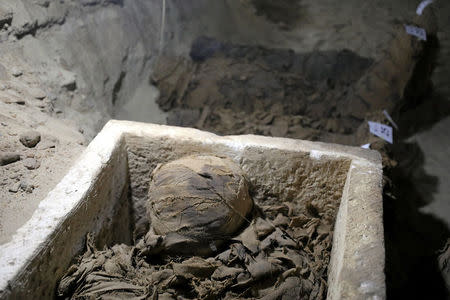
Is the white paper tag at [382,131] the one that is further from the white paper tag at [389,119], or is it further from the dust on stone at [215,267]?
the dust on stone at [215,267]

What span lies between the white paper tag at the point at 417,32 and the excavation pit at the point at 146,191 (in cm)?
219

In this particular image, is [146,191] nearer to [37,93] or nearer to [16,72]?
[37,93]

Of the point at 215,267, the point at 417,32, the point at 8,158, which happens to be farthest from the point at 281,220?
the point at 417,32

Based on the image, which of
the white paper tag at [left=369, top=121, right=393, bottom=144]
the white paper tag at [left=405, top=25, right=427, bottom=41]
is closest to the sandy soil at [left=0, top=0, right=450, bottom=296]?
the white paper tag at [left=369, top=121, right=393, bottom=144]

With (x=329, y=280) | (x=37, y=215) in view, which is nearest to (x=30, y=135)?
(x=37, y=215)

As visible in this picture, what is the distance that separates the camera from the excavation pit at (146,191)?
4.65 ft

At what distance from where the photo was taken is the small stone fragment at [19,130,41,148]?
2141 mm

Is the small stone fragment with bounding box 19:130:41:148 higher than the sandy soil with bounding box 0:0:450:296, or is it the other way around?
the small stone fragment with bounding box 19:130:41:148

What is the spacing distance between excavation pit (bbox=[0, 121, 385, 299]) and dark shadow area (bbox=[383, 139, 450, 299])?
106 cm

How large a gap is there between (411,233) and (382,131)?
36.8 inches

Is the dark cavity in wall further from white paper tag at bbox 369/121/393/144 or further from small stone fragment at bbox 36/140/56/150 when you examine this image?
white paper tag at bbox 369/121/393/144

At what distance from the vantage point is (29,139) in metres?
2.15

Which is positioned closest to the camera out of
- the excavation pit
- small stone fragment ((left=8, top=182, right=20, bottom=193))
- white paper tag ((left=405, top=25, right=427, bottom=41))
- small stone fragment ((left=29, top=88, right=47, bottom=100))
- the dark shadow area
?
the excavation pit

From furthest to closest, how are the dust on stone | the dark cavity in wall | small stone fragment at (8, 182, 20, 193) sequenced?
the dark cavity in wall
small stone fragment at (8, 182, 20, 193)
the dust on stone
